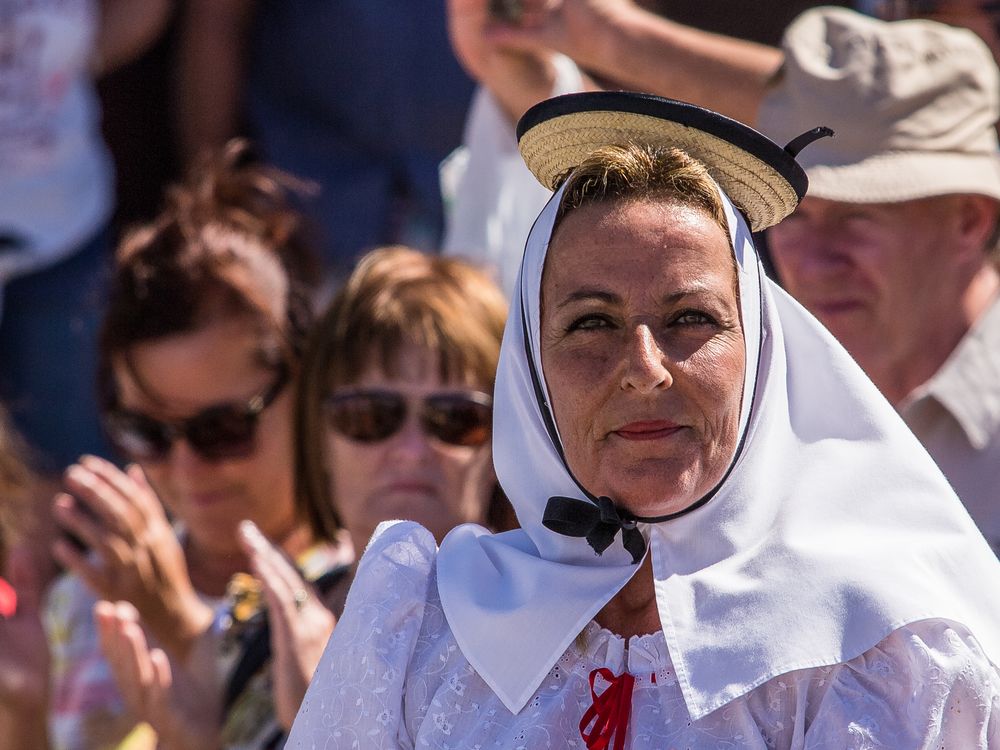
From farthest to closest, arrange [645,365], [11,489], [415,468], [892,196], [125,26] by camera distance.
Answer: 1. [125,26]
2. [11,489]
3. [892,196]
4. [415,468]
5. [645,365]

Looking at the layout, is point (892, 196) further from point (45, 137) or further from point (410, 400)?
point (45, 137)

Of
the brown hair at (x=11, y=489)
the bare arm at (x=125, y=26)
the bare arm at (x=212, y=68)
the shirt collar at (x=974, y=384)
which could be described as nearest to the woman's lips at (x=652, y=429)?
the shirt collar at (x=974, y=384)

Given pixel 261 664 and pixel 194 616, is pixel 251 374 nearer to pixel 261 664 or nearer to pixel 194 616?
pixel 194 616

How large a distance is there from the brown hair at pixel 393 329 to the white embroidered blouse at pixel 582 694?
973mm

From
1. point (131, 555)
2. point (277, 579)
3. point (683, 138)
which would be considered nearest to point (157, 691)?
point (277, 579)

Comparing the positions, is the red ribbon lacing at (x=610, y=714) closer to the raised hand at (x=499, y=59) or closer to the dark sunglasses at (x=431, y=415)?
the dark sunglasses at (x=431, y=415)

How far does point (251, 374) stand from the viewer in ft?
12.4

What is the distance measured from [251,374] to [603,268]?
181cm

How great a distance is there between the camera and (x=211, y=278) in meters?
3.87

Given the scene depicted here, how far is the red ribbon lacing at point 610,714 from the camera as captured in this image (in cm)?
209

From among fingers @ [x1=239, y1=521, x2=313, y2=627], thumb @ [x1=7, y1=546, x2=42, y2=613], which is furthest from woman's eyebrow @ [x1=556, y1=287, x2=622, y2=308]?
thumb @ [x1=7, y1=546, x2=42, y2=613]

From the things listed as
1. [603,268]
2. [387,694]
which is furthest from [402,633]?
[603,268]

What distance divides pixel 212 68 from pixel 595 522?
341 cm

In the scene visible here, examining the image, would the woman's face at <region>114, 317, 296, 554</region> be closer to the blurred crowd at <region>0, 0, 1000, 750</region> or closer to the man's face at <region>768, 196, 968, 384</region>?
the blurred crowd at <region>0, 0, 1000, 750</region>
